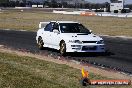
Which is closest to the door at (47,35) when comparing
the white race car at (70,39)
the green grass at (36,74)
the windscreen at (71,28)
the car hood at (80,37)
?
the white race car at (70,39)

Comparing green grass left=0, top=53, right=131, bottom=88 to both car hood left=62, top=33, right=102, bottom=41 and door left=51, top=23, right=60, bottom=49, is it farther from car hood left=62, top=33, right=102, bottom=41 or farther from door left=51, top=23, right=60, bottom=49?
Answer: door left=51, top=23, right=60, bottom=49

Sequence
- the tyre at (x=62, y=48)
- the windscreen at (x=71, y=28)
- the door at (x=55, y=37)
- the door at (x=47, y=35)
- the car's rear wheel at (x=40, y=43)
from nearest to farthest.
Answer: the tyre at (x=62, y=48), the door at (x=55, y=37), the windscreen at (x=71, y=28), the door at (x=47, y=35), the car's rear wheel at (x=40, y=43)

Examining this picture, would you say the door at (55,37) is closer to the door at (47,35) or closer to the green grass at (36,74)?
the door at (47,35)

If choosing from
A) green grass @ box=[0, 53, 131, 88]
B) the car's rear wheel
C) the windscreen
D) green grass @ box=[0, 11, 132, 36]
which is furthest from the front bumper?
green grass @ box=[0, 11, 132, 36]

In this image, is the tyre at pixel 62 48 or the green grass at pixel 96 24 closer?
the tyre at pixel 62 48

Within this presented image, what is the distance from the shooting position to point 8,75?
11664mm

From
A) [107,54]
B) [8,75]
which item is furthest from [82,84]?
[107,54]

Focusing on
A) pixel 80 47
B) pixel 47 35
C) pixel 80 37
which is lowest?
pixel 80 47

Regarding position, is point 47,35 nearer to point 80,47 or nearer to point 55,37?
point 55,37

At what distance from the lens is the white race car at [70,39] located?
57.1 ft

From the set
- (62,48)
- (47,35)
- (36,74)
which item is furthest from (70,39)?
(36,74)

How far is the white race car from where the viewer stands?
1741 cm

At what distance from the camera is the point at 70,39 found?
1745 centimetres

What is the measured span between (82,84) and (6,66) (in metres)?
4.35
